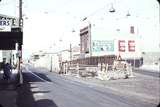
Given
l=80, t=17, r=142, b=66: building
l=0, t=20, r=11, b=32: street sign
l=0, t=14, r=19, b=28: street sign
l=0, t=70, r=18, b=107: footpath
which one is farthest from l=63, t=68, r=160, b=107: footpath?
l=80, t=17, r=142, b=66: building

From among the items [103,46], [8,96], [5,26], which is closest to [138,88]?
[5,26]

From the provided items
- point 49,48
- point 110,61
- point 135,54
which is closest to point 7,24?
point 110,61

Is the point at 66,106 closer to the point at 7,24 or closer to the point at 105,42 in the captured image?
the point at 7,24

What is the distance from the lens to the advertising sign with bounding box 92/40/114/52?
94750mm

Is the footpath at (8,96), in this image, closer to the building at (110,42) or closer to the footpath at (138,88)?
the footpath at (138,88)

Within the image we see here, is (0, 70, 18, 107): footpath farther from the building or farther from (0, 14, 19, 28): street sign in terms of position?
the building

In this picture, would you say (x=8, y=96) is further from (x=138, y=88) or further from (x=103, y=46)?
(x=103, y=46)

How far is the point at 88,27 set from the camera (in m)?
94.6

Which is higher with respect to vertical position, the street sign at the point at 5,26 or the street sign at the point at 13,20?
the street sign at the point at 13,20

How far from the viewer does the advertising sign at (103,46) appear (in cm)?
9475

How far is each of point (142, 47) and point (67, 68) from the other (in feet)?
152

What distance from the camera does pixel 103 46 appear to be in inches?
3890

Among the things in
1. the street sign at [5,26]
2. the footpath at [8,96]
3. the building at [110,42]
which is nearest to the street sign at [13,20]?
the street sign at [5,26]

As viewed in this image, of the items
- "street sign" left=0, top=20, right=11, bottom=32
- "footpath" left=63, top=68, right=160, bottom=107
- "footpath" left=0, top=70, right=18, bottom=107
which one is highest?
"street sign" left=0, top=20, right=11, bottom=32
